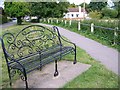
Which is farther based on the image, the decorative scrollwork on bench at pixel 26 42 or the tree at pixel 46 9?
the tree at pixel 46 9

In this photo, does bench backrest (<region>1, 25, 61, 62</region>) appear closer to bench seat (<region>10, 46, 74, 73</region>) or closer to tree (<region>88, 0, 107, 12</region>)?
bench seat (<region>10, 46, 74, 73</region>)

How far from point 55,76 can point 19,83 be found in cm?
93

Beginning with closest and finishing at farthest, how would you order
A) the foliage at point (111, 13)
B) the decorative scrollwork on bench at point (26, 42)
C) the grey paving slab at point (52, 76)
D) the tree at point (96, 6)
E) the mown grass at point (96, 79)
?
the mown grass at point (96, 79) → the grey paving slab at point (52, 76) → the decorative scrollwork on bench at point (26, 42) → the foliage at point (111, 13) → the tree at point (96, 6)

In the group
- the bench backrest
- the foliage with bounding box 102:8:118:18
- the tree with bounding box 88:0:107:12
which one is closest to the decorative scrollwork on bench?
the bench backrest

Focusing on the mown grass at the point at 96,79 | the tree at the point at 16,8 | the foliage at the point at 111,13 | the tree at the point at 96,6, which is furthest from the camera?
the tree at the point at 96,6

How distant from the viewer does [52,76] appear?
5000 millimetres

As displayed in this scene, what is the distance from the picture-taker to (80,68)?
5.61 metres

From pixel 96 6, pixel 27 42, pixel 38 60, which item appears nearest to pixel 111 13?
pixel 27 42

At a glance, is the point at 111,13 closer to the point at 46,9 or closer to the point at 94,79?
the point at 46,9

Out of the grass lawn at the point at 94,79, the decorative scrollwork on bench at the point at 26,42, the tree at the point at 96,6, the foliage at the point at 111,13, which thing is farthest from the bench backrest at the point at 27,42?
the tree at the point at 96,6

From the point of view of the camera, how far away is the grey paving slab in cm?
450

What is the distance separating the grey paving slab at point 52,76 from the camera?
14.8ft

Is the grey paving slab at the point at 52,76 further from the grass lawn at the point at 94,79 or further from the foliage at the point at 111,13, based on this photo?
the foliage at the point at 111,13

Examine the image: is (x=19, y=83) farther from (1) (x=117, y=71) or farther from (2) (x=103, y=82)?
(1) (x=117, y=71)
